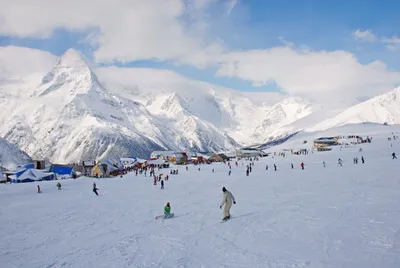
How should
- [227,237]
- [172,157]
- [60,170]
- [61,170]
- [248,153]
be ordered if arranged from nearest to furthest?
[227,237] < [60,170] < [61,170] < [248,153] < [172,157]

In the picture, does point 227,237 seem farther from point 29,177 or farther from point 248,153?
point 248,153

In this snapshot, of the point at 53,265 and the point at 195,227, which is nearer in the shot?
the point at 53,265

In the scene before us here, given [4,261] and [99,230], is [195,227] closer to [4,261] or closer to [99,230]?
[99,230]

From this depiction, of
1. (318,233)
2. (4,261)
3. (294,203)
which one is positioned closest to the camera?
(4,261)

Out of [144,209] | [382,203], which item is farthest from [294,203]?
[144,209]

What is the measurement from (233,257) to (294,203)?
10164 mm

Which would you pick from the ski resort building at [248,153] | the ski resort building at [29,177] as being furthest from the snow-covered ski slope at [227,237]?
the ski resort building at [248,153]

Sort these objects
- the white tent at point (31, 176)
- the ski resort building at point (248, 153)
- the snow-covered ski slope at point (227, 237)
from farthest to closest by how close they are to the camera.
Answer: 1. the ski resort building at point (248, 153)
2. the white tent at point (31, 176)
3. the snow-covered ski slope at point (227, 237)

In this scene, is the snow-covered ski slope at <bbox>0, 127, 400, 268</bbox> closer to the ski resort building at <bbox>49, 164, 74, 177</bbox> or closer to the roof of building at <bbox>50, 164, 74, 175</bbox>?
the ski resort building at <bbox>49, 164, 74, 177</bbox>

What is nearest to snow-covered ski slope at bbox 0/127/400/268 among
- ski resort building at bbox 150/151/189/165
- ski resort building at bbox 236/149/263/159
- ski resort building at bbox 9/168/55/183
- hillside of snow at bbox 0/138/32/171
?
ski resort building at bbox 9/168/55/183

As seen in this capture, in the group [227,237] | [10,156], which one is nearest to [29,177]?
[227,237]

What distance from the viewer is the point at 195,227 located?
14.8 meters

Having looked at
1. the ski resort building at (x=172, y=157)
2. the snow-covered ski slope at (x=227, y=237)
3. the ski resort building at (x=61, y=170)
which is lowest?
the snow-covered ski slope at (x=227, y=237)

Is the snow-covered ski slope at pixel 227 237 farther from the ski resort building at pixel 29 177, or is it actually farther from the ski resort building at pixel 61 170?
the ski resort building at pixel 61 170
